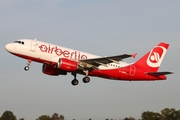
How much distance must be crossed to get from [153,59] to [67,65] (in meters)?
13.8

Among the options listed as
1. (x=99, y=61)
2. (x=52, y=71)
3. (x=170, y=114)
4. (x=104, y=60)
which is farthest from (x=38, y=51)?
(x=170, y=114)

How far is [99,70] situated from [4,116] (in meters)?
53.7

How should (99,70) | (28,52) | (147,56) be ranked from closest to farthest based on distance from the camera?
(28,52), (99,70), (147,56)

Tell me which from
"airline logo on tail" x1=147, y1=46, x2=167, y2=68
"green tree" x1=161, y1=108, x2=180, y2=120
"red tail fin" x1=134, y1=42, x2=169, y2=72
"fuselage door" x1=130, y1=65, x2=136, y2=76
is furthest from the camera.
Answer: "green tree" x1=161, y1=108, x2=180, y2=120

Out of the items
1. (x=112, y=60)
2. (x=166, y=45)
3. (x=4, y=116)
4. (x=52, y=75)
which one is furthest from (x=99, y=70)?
(x=4, y=116)

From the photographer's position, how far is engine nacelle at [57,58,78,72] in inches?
1955

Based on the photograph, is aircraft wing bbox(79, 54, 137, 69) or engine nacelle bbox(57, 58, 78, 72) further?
aircraft wing bbox(79, 54, 137, 69)

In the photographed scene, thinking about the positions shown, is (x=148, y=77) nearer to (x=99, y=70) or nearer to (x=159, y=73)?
(x=159, y=73)

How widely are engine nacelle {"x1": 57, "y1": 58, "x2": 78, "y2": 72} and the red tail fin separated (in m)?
9.30

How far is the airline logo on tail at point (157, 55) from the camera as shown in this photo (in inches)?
Answer: 2267

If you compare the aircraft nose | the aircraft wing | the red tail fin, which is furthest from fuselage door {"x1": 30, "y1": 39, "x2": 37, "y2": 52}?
the red tail fin

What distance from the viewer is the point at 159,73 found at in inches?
2125

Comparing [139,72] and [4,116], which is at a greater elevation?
[4,116]

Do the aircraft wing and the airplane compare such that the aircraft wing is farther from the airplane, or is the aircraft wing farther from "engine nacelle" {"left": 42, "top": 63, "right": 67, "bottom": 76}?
"engine nacelle" {"left": 42, "top": 63, "right": 67, "bottom": 76}
